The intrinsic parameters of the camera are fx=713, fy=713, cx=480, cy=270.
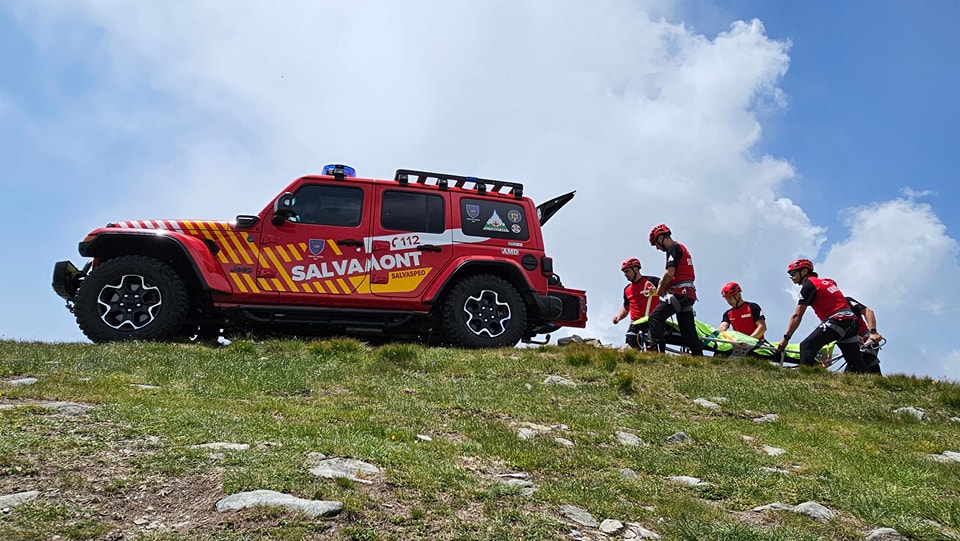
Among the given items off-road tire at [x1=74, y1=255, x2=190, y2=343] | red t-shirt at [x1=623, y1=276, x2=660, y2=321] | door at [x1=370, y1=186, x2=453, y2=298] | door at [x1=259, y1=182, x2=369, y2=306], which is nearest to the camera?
off-road tire at [x1=74, y1=255, x2=190, y2=343]

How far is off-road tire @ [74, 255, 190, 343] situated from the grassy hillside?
→ 609 mm

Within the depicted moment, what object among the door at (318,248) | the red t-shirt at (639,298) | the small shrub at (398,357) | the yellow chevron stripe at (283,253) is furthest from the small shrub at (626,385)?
the red t-shirt at (639,298)

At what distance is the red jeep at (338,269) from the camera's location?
8648 mm

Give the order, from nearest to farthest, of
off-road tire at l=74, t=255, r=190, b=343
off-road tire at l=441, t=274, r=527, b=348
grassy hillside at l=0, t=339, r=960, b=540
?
grassy hillside at l=0, t=339, r=960, b=540 < off-road tire at l=74, t=255, r=190, b=343 < off-road tire at l=441, t=274, r=527, b=348

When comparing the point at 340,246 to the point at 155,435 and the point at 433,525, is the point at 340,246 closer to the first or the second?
the point at 155,435

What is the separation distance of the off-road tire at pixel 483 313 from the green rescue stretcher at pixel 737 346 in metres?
3.16

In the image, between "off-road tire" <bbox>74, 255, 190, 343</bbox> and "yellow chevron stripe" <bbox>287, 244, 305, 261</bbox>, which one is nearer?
"off-road tire" <bbox>74, 255, 190, 343</bbox>

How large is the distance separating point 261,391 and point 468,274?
4174 millimetres

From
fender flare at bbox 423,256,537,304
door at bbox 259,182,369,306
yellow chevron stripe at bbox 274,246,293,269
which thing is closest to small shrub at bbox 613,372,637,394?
fender flare at bbox 423,256,537,304

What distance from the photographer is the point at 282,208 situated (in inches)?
358

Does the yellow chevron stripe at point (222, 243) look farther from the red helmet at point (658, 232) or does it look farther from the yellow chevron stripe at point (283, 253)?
the red helmet at point (658, 232)

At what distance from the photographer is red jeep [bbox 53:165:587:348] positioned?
865cm

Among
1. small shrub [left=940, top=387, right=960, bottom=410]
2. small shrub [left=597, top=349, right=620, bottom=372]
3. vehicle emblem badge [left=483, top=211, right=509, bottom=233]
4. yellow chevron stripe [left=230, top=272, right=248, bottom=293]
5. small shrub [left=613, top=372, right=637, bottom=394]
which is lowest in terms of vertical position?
small shrub [left=940, top=387, right=960, bottom=410]

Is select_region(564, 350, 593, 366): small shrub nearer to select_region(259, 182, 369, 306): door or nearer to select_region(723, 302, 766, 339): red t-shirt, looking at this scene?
select_region(259, 182, 369, 306): door
